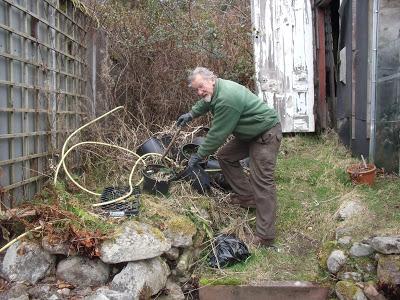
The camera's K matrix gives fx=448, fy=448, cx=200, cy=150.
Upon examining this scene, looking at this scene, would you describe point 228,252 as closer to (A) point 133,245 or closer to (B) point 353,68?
(A) point 133,245

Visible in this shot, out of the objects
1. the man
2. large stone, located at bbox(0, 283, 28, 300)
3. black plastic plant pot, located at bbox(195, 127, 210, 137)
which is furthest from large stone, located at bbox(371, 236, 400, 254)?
black plastic plant pot, located at bbox(195, 127, 210, 137)

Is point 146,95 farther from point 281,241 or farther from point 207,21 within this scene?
point 281,241

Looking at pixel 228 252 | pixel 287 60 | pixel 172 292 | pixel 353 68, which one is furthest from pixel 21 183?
pixel 287 60

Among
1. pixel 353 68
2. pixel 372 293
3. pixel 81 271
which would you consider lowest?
pixel 372 293

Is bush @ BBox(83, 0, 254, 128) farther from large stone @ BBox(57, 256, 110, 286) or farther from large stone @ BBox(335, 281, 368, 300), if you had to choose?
large stone @ BBox(335, 281, 368, 300)

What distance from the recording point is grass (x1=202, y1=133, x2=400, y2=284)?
3953 mm

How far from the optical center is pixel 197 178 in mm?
4777

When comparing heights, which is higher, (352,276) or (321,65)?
(321,65)

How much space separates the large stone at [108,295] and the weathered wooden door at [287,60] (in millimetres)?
5057

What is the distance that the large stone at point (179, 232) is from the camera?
3.97 metres

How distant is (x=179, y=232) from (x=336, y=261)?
1.37 m

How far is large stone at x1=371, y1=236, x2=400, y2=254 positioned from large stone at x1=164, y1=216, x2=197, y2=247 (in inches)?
61.5

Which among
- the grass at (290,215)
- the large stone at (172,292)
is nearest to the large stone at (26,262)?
the grass at (290,215)

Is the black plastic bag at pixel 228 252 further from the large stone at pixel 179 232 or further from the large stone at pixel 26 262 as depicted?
the large stone at pixel 26 262
